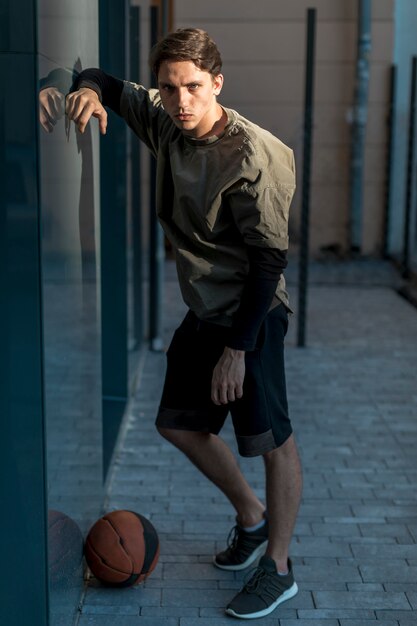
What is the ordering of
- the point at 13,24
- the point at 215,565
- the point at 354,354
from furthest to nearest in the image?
the point at 354,354
the point at 215,565
the point at 13,24

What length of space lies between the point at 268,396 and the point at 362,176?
30.9ft

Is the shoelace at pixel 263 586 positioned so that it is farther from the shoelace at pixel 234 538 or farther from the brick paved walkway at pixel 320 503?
the shoelace at pixel 234 538

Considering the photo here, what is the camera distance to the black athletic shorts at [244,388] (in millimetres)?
3186

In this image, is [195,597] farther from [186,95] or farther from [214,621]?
[186,95]

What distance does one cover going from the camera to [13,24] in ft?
7.79

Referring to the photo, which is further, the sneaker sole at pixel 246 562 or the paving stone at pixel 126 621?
the sneaker sole at pixel 246 562

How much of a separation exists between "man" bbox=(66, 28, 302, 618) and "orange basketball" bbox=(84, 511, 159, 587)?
0.33 meters

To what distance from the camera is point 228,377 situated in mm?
3084

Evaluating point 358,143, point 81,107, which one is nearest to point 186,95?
point 81,107

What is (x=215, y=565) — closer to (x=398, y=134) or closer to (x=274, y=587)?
(x=274, y=587)

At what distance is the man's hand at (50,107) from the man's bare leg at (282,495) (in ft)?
4.41

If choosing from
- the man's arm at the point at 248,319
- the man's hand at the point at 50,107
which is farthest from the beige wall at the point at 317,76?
the man's hand at the point at 50,107

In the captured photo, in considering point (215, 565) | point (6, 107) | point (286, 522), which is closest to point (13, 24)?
point (6, 107)

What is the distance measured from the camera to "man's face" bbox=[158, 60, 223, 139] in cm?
289
